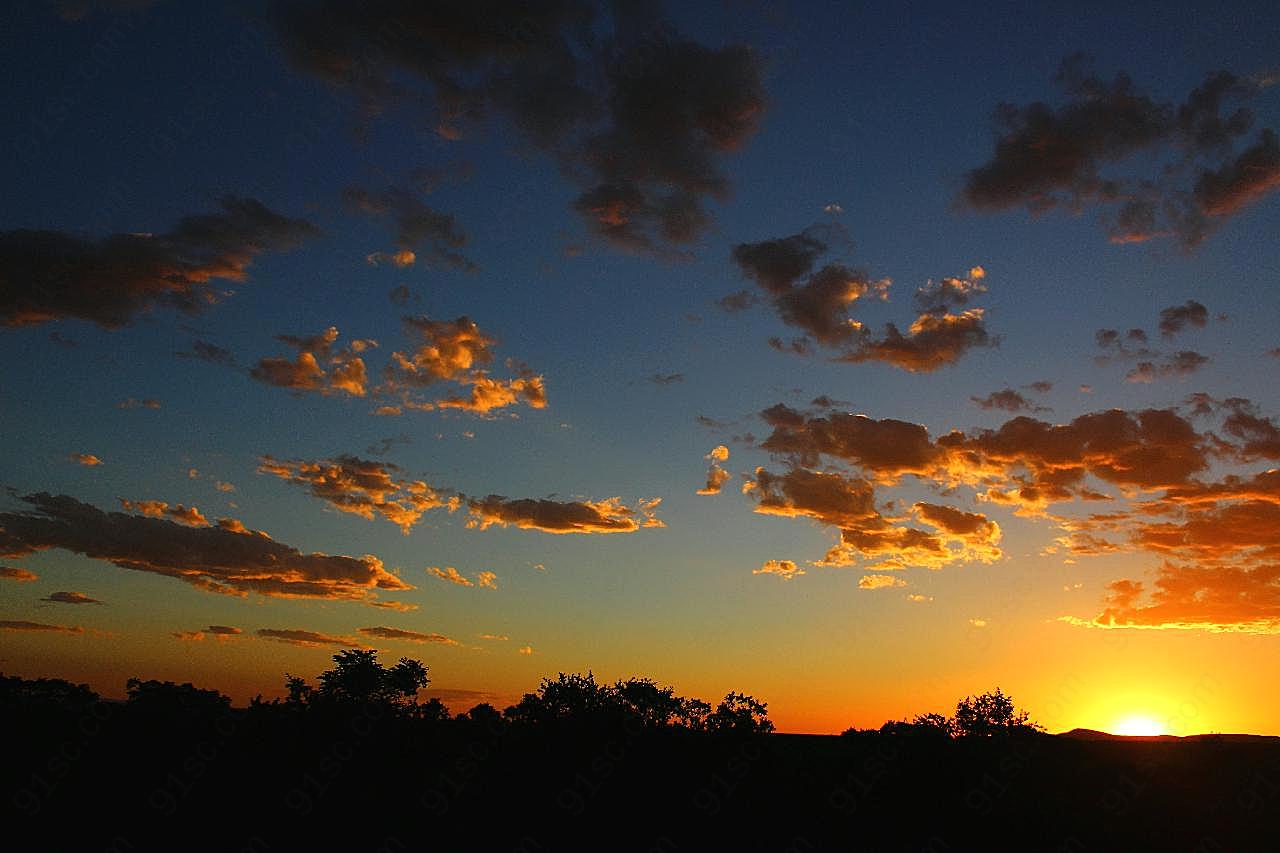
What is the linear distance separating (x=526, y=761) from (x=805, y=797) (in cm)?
1608

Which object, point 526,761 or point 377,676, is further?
point 377,676

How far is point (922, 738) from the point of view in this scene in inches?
2040

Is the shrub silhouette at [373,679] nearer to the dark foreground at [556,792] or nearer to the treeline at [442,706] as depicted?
the treeline at [442,706]

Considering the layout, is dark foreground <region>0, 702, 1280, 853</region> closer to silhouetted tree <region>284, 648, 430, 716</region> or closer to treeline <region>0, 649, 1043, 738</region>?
treeline <region>0, 649, 1043, 738</region>

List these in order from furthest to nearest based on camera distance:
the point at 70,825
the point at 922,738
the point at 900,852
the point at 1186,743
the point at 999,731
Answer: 1. the point at 999,731
2. the point at 1186,743
3. the point at 922,738
4. the point at 900,852
5. the point at 70,825

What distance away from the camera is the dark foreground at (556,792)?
135 ft

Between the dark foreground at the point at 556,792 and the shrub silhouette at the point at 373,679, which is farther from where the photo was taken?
the shrub silhouette at the point at 373,679

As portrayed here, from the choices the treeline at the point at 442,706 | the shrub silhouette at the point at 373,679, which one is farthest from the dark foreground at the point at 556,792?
the shrub silhouette at the point at 373,679

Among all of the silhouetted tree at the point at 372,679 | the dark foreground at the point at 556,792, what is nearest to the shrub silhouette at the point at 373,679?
the silhouetted tree at the point at 372,679

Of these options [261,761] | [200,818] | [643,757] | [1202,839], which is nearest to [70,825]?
[200,818]

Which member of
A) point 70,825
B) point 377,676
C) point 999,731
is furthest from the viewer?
point 377,676

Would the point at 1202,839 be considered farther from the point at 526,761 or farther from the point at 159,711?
the point at 159,711

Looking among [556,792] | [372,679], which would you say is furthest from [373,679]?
[556,792]

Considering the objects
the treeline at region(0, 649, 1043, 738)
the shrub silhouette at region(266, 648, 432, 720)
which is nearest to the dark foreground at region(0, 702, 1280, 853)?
the treeline at region(0, 649, 1043, 738)
